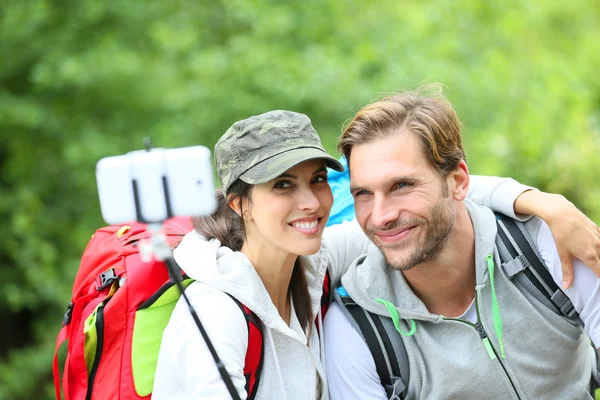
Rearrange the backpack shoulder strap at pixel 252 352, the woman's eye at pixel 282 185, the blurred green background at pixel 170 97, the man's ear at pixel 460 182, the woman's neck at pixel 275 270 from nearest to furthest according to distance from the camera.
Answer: the backpack shoulder strap at pixel 252 352 → the woman's eye at pixel 282 185 → the woman's neck at pixel 275 270 → the man's ear at pixel 460 182 → the blurred green background at pixel 170 97

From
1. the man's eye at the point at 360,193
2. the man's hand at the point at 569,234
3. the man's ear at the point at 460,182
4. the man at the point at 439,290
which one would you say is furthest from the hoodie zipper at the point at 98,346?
the man's hand at the point at 569,234

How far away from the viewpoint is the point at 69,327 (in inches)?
101

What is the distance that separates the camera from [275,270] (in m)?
2.56

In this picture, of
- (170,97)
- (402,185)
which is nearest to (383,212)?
(402,185)

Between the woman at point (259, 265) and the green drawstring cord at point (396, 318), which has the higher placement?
the woman at point (259, 265)

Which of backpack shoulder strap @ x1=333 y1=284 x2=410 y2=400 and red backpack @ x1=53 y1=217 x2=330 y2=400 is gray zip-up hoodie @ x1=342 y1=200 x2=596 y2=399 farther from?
red backpack @ x1=53 y1=217 x2=330 y2=400

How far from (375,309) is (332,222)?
62 centimetres

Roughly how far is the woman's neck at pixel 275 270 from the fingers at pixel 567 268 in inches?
35.3

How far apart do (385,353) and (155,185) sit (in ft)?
3.92

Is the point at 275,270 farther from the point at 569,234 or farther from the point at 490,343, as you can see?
the point at 569,234

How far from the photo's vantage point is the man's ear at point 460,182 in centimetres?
267

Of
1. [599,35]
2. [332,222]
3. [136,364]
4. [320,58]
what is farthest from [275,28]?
[599,35]

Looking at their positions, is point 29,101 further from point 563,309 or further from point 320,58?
point 563,309

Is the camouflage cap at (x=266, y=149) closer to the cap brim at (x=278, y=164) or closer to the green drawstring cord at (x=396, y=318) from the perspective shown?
the cap brim at (x=278, y=164)
